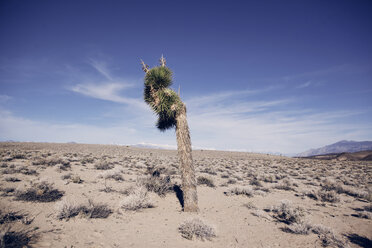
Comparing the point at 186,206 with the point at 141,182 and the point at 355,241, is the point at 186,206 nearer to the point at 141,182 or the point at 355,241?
the point at 141,182

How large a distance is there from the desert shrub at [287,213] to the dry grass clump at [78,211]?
251 inches

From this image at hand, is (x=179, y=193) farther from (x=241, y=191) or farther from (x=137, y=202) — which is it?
(x=241, y=191)

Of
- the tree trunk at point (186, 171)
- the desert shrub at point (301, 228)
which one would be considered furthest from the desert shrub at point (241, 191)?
the desert shrub at point (301, 228)

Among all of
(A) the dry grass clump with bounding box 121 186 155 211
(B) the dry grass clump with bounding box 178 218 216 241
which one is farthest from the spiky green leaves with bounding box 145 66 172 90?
(B) the dry grass clump with bounding box 178 218 216 241

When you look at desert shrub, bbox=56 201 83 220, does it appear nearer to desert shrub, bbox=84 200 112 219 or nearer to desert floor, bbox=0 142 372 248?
desert floor, bbox=0 142 372 248

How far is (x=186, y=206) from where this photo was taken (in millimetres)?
6891

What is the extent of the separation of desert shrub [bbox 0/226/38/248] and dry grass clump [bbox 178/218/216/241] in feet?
12.0

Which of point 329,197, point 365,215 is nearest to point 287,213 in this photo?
point 365,215

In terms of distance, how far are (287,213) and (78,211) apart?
741 cm

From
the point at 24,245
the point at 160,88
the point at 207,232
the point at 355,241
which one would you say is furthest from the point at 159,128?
the point at 355,241

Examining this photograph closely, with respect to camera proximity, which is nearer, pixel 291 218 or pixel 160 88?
pixel 291 218

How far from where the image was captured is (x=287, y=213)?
21.6ft

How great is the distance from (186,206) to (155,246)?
2541mm

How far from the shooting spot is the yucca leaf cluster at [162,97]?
7.04m
